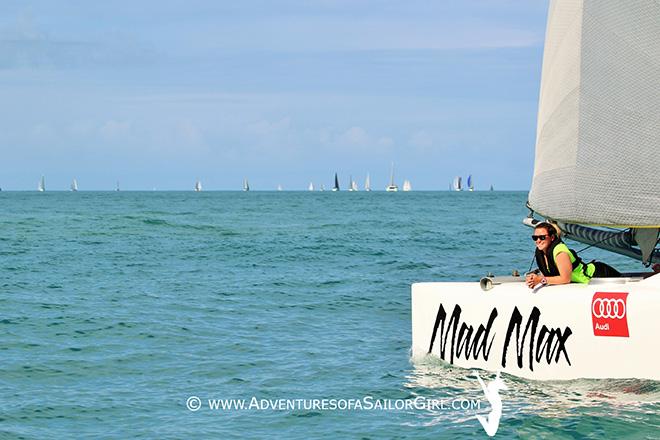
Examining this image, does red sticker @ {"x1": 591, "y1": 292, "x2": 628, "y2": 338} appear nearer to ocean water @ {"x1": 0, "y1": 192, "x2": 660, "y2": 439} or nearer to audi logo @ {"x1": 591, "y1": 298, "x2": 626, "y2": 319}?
audi logo @ {"x1": 591, "y1": 298, "x2": 626, "y2": 319}

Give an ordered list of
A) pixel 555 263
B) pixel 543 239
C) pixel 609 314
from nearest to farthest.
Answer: pixel 609 314 → pixel 555 263 → pixel 543 239

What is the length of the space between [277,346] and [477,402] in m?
4.42

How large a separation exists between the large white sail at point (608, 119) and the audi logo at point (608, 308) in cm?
99

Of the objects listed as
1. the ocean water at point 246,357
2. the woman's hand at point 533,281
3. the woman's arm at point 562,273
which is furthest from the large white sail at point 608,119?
the ocean water at point 246,357

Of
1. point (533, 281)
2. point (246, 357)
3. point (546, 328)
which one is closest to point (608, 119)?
point (533, 281)

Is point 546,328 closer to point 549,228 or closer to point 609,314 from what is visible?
point 609,314

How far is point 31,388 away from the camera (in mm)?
10953

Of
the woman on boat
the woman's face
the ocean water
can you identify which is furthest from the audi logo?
the woman's face

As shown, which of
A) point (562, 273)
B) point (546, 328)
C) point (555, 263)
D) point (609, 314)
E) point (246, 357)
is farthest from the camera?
point (246, 357)

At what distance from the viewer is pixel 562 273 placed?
9914mm

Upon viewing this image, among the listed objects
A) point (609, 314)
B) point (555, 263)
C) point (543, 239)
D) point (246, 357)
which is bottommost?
point (246, 357)

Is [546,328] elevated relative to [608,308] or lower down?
lower down

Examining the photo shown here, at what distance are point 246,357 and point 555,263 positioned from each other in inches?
175

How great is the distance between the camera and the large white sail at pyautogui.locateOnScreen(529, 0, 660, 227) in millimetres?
9648
